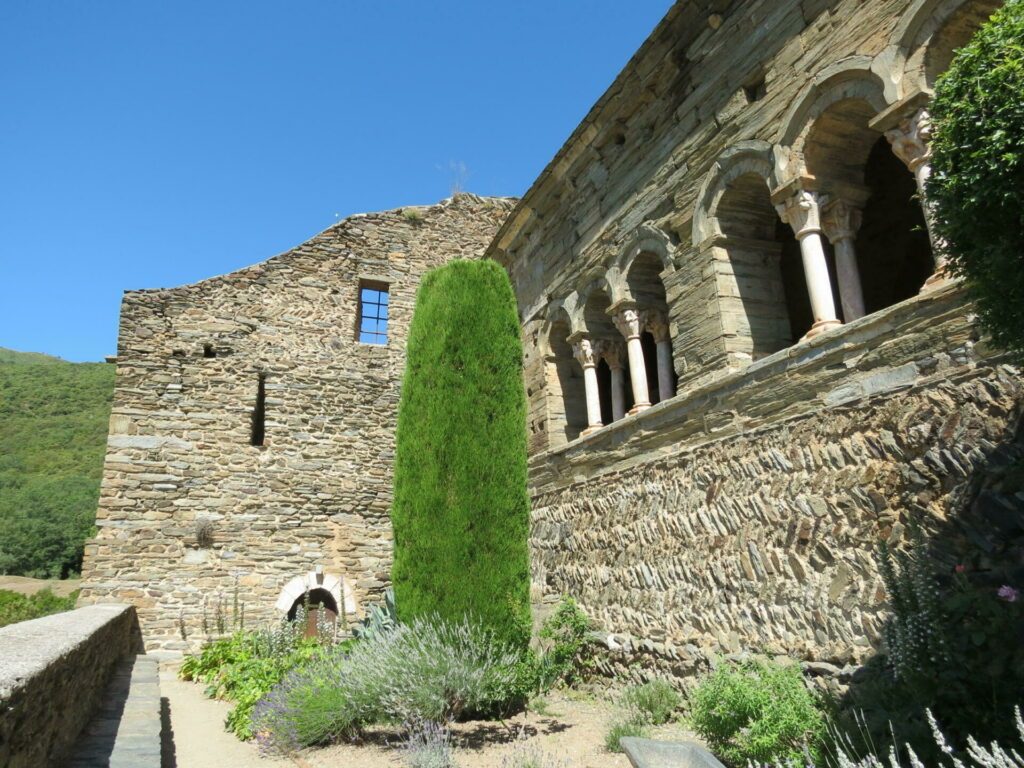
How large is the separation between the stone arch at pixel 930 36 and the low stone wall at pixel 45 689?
5.60 meters

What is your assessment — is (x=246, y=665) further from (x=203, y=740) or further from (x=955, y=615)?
(x=955, y=615)

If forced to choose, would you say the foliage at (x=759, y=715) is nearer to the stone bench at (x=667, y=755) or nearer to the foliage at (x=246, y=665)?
the stone bench at (x=667, y=755)

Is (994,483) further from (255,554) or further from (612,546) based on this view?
(255,554)

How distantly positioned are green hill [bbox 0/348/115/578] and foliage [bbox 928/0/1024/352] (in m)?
31.5

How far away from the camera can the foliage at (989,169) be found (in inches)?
101

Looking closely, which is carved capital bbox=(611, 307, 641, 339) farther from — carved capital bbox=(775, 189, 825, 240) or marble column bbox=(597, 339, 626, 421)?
carved capital bbox=(775, 189, 825, 240)

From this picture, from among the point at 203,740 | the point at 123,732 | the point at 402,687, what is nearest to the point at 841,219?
the point at 402,687

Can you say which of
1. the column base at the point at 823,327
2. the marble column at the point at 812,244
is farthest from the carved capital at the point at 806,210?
the column base at the point at 823,327

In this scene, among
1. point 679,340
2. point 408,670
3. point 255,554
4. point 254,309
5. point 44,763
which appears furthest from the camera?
point 254,309

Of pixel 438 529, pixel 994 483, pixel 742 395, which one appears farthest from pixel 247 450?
pixel 994 483

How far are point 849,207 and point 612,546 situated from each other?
3.85 m

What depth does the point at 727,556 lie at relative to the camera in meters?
5.40

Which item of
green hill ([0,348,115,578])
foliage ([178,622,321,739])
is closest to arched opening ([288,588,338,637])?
foliage ([178,622,321,739])

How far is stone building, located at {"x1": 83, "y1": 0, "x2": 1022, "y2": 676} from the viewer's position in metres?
4.38
